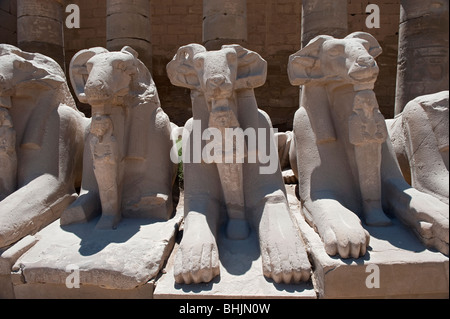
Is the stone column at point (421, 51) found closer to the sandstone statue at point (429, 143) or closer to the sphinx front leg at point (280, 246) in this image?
the sandstone statue at point (429, 143)

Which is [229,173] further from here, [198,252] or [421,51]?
[421,51]

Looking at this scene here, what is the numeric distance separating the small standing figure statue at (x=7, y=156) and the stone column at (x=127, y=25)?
443 centimetres

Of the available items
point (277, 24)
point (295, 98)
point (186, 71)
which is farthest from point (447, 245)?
point (277, 24)

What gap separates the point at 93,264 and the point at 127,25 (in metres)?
5.76

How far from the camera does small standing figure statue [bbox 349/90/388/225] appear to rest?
8.10ft

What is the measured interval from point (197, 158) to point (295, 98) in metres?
8.50

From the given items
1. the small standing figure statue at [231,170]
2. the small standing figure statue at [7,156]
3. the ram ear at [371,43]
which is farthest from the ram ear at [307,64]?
the small standing figure statue at [7,156]

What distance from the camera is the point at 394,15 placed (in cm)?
1047

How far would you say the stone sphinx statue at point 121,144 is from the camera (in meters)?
2.61

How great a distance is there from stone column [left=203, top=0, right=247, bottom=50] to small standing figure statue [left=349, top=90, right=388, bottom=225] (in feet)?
14.7

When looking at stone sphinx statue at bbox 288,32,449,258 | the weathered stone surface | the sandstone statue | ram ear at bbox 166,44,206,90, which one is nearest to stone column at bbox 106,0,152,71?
ram ear at bbox 166,44,206,90

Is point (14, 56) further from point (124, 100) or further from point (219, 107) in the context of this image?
point (219, 107)

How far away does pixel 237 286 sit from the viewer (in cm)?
216
